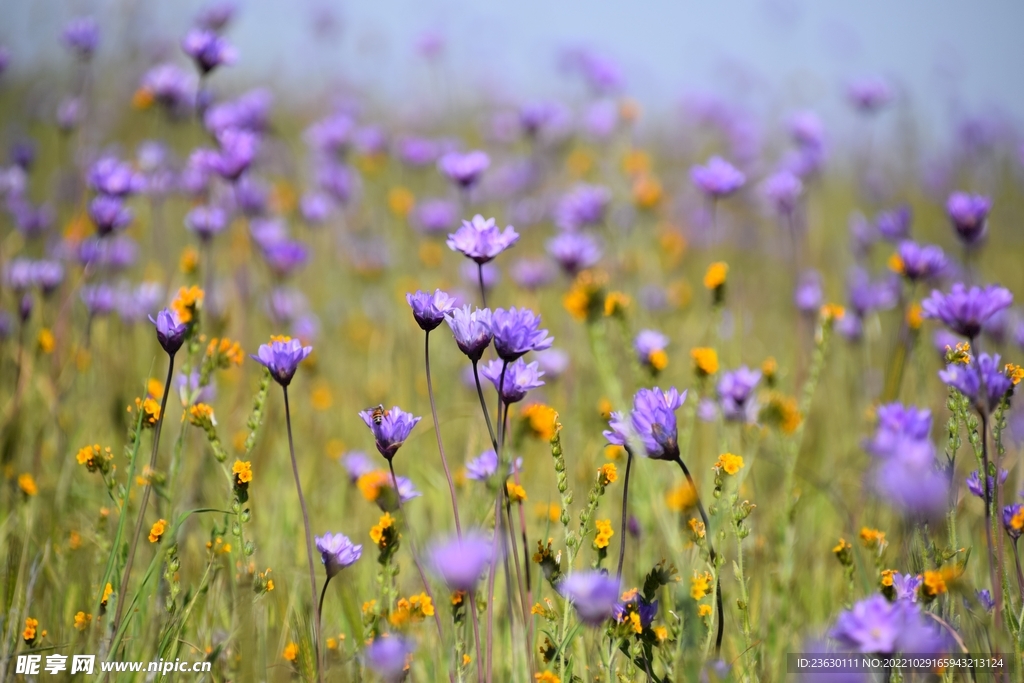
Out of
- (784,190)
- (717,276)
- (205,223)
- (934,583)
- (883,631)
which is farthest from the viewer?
(784,190)

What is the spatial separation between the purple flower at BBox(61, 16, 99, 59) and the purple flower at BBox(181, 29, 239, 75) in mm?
829

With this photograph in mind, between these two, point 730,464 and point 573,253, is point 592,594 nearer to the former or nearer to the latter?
point 730,464

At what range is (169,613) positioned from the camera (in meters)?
1.39

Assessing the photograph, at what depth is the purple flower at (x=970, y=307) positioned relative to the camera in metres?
1.33

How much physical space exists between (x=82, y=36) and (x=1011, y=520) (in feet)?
11.1

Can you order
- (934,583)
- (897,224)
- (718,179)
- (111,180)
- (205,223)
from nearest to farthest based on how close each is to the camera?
(934,583)
(111,180)
(718,179)
(205,223)
(897,224)

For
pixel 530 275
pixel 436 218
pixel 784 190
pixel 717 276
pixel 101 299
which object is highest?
pixel 436 218

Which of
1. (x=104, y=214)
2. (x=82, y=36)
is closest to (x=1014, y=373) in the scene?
(x=104, y=214)

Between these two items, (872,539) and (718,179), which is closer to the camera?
(872,539)

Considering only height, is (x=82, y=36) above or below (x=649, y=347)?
above

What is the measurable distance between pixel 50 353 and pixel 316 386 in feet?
3.17

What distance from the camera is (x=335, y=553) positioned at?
1.37m

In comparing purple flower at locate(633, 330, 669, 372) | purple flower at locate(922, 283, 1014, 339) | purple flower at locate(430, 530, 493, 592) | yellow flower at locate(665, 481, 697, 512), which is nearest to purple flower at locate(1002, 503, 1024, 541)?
purple flower at locate(922, 283, 1014, 339)

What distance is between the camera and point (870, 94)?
3.71 meters
